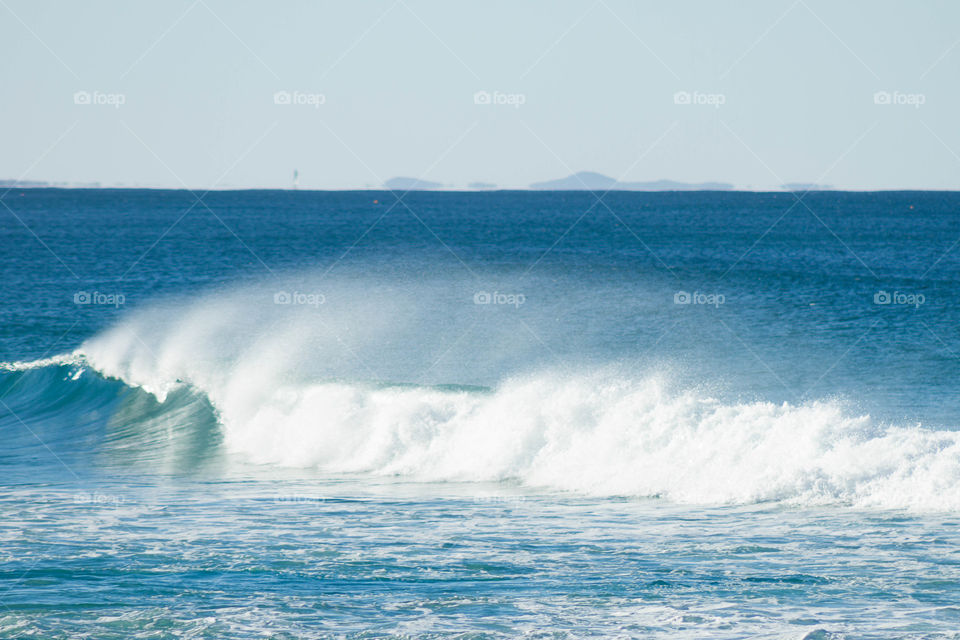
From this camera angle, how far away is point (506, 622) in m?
10.0

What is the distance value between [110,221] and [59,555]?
121 m

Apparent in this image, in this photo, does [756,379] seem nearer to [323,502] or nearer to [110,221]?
[323,502]

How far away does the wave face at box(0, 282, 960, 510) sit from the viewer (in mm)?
15320
